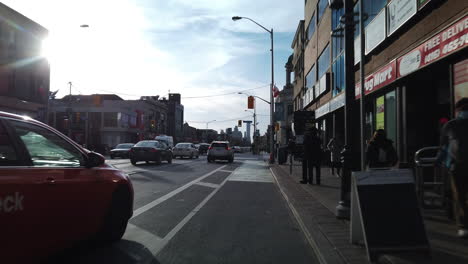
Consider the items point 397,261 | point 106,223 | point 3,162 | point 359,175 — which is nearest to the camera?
point 3,162

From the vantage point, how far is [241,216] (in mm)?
7449

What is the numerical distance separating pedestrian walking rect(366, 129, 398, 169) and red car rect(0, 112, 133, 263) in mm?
4470

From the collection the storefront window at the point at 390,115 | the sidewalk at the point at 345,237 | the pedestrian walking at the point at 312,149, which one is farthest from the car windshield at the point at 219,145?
the sidewalk at the point at 345,237

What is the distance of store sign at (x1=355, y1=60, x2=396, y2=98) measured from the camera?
11.9 m

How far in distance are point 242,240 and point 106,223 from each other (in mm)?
1871

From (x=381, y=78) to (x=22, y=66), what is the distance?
105 feet

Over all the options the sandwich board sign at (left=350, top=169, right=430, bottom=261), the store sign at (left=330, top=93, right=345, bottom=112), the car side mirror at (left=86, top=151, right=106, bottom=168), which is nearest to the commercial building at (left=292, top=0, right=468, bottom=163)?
the store sign at (left=330, top=93, right=345, bottom=112)

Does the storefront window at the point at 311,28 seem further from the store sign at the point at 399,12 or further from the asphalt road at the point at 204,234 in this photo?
the asphalt road at the point at 204,234

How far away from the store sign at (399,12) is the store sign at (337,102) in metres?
5.92

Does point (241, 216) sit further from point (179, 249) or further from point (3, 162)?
point (3, 162)

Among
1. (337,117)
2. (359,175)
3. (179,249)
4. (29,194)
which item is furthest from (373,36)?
(29,194)

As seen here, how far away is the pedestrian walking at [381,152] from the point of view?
6992 millimetres

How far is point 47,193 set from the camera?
3.75 meters

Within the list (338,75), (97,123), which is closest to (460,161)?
(338,75)
